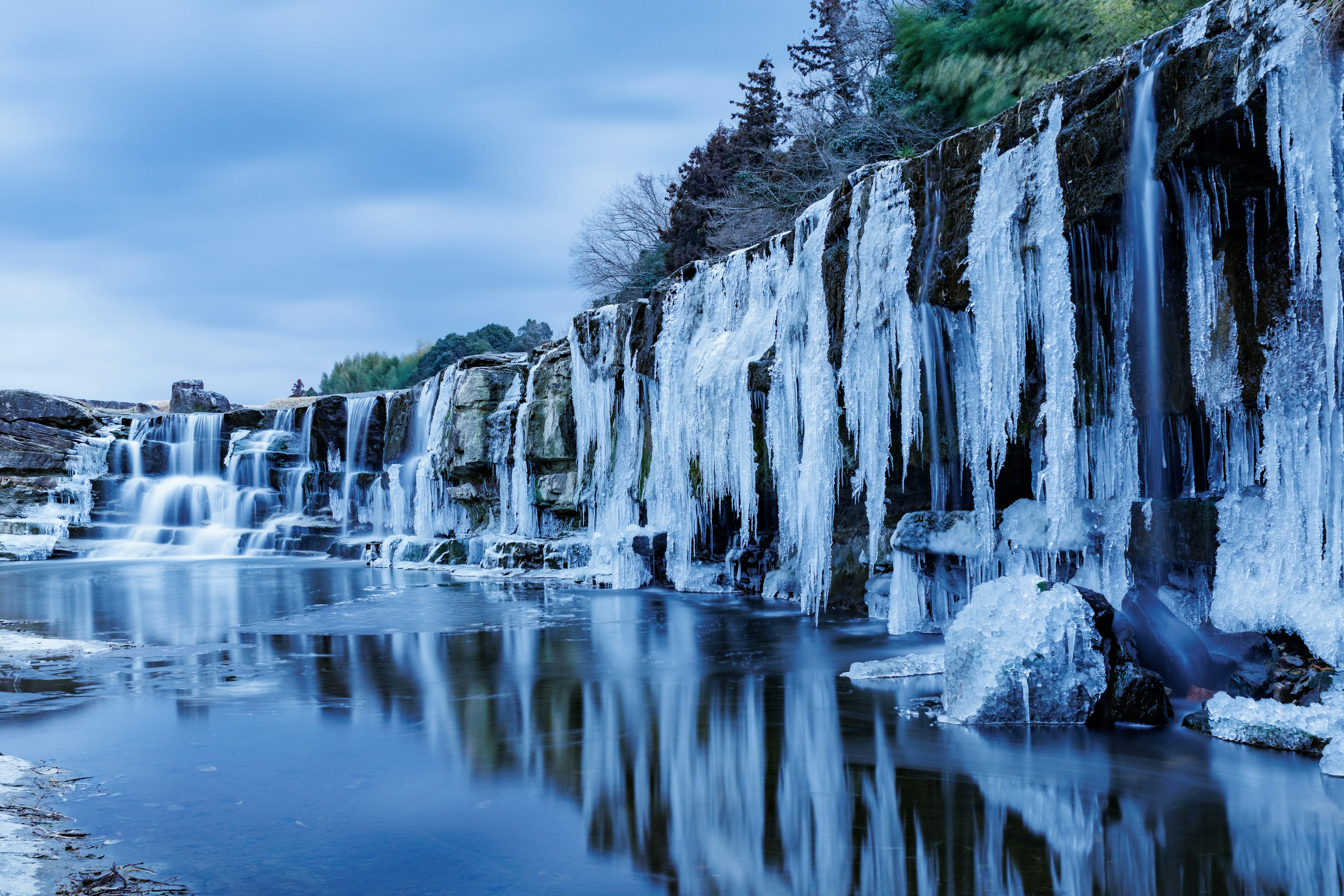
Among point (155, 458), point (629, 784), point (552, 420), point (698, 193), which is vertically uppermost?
point (698, 193)

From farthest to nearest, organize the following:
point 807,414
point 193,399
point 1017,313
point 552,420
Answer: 1. point 193,399
2. point 552,420
3. point 807,414
4. point 1017,313

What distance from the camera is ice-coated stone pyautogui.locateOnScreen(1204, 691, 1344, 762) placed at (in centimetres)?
466

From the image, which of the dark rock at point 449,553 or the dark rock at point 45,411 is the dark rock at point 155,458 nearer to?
the dark rock at point 45,411

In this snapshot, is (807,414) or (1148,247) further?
(807,414)

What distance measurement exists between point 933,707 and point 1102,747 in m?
1.09

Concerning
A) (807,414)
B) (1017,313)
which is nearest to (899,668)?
(1017,313)

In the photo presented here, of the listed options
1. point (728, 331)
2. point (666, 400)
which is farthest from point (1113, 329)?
point (666, 400)

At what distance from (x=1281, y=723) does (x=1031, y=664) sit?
4.01 ft

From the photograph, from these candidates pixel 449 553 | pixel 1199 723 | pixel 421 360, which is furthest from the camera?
pixel 421 360

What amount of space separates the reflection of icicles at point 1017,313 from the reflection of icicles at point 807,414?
2.11 meters

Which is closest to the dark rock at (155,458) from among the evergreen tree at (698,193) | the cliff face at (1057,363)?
the evergreen tree at (698,193)

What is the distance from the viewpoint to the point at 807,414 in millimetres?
10688

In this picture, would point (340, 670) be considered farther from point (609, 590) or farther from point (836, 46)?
point (836, 46)

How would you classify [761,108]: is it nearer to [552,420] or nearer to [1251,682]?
[552,420]
